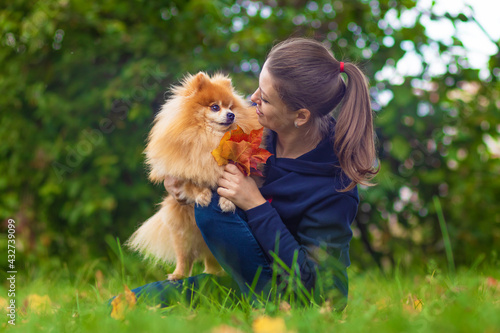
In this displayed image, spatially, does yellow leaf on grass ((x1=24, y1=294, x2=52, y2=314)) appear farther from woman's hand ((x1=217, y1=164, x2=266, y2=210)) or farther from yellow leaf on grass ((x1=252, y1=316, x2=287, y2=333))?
yellow leaf on grass ((x1=252, y1=316, x2=287, y2=333))

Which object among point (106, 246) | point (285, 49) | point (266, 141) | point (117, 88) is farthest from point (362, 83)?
point (106, 246)

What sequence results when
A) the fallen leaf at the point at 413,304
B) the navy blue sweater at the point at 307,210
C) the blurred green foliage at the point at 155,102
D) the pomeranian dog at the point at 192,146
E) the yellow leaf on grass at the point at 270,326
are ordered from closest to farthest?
the yellow leaf on grass at the point at 270,326, the fallen leaf at the point at 413,304, the navy blue sweater at the point at 307,210, the pomeranian dog at the point at 192,146, the blurred green foliage at the point at 155,102

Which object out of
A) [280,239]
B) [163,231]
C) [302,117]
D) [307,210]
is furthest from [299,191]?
[163,231]

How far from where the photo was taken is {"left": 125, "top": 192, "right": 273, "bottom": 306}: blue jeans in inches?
73.0

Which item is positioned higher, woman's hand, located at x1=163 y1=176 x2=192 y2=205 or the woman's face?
the woman's face

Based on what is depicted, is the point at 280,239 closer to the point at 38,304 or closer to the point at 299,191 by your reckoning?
the point at 299,191

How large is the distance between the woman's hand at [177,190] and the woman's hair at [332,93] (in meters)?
0.61

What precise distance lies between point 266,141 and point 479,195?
6.37ft

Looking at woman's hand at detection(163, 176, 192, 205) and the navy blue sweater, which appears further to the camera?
woman's hand at detection(163, 176, 192, 205)

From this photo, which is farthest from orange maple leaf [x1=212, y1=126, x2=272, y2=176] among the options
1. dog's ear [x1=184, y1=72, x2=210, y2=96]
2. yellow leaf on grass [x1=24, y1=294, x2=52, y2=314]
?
yellow leaf on grass [x1=24, y1=294, x2=52, y2=314]

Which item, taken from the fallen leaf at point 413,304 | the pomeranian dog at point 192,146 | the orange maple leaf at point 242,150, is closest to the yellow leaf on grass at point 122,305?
the pomeranian dog at point 192,146

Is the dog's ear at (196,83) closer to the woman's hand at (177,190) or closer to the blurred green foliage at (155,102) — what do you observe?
the woman's hand at (177,190)

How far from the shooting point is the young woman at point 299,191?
185 centimetres

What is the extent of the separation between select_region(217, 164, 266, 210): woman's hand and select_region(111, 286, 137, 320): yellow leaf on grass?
0.55 metres
